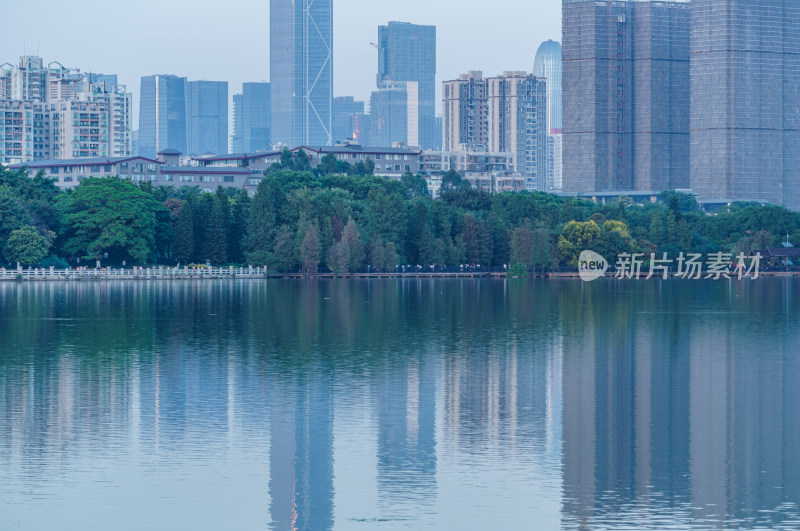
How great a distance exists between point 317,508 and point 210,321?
43637mm

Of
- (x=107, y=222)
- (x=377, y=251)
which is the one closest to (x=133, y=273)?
(x=107, y=222)

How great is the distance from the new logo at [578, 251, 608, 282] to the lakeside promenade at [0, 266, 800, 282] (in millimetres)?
1127

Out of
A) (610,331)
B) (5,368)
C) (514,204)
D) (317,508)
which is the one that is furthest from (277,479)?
(514,204)

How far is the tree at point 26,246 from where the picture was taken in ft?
373

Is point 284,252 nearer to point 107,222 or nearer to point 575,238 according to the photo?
point 107,222

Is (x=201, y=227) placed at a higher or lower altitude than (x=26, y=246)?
higher

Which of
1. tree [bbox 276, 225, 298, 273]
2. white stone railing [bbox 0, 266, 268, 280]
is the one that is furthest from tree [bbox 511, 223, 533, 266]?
white stone railing [bbox 0, 266, 268, 280]

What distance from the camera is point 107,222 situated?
12106 centimetres

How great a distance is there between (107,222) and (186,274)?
9261mm

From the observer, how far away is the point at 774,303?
3568 inches

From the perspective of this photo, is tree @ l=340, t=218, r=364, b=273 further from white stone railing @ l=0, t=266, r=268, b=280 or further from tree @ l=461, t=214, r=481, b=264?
tree @ l=461, t=214, r=481, b=264

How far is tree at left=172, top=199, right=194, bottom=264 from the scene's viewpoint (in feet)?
420

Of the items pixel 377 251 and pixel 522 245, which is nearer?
pixel 377 251

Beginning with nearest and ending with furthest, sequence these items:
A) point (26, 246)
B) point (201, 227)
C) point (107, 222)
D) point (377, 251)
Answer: point (26, 246) → point (107, 222) → point (201, 227) → point (377, 251)
